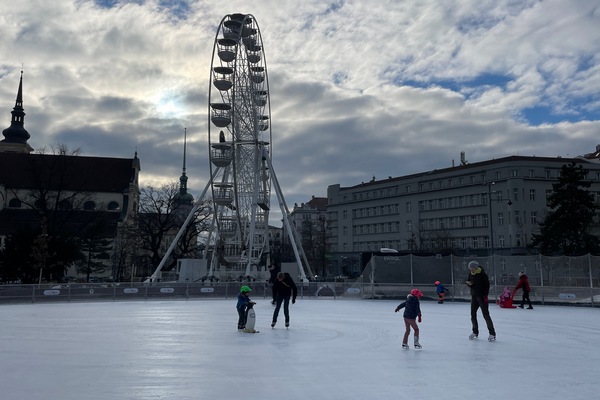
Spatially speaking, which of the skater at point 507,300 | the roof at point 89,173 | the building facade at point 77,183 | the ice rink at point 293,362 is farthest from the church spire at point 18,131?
the skater at point 507,300

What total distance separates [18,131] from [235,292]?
314 ft

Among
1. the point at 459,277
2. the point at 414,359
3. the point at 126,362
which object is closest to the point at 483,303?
the point at 414,359

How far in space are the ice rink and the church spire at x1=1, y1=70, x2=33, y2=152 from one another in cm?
10370

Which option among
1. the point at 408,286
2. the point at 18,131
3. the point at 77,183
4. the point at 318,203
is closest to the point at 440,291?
the point at 408,286

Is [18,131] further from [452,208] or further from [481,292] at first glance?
[481,292]

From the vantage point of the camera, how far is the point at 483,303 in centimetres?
1208

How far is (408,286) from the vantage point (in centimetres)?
3041

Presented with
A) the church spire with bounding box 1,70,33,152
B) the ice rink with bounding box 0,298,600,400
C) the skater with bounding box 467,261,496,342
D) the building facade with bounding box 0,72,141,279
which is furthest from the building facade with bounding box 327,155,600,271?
the church spire with bounding box 1,70,33,152

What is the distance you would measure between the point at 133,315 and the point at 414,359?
1298 cm

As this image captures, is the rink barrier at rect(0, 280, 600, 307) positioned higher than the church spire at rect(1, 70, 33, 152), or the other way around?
the church spire at rect(1, 70, 33, 152)

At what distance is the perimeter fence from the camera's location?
26.0m

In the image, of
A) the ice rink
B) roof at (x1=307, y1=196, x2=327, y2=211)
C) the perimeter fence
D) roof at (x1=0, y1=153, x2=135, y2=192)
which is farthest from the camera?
roof at (x1=307, y1=196, x2=327, y2=211)

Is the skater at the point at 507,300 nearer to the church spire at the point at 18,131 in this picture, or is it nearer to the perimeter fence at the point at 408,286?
the perimeter fence at the point at 408,286

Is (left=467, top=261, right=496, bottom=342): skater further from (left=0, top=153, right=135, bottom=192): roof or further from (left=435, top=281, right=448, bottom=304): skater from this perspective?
(left=0, top=153, right=135, bottom=192): roof
